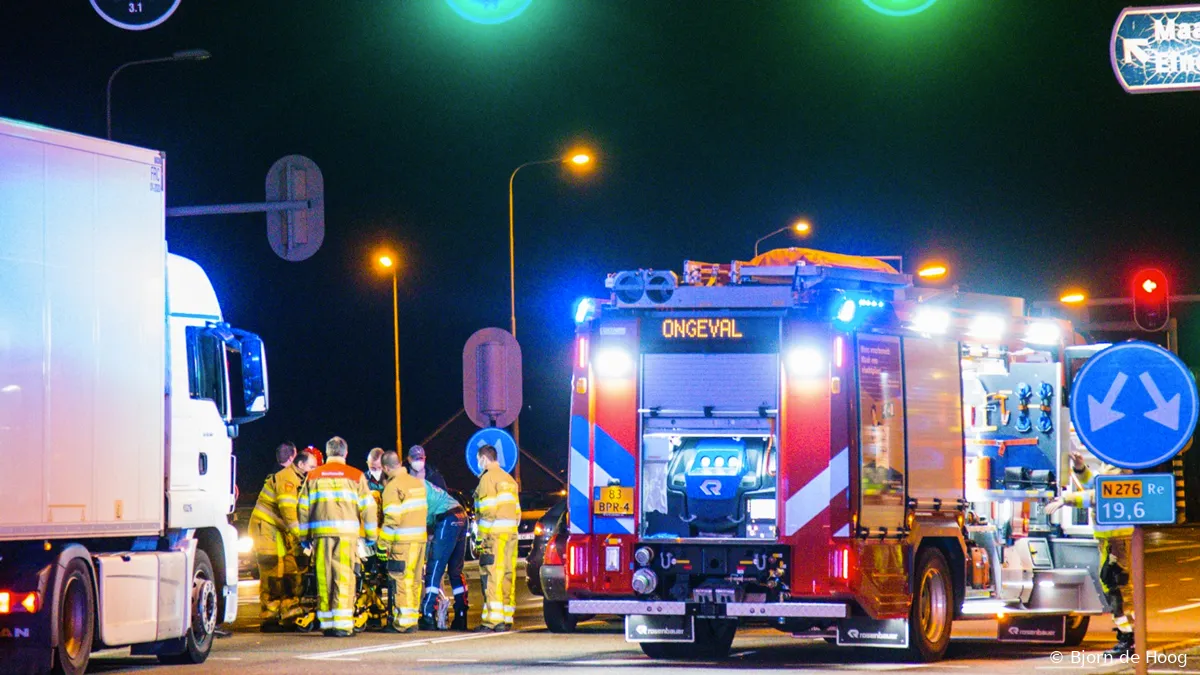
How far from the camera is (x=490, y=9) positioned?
11.5 meters

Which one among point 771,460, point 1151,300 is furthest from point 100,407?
point 1151,300

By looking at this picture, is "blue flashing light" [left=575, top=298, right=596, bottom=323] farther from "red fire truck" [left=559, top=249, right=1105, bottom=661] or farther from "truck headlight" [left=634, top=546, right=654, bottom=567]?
"truck headlight" [left=634, top=546, right=654, bottom=567]

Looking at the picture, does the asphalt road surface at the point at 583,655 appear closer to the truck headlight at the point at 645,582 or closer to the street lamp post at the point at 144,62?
the truck headlight at the point at 645,582

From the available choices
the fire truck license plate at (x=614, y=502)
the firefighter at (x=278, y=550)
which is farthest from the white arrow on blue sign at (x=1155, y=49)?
the firefighter at (x=278, y=550)

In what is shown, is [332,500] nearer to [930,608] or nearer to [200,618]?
[200,618]

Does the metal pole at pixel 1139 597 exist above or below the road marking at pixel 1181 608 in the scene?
above

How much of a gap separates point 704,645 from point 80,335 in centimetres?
577

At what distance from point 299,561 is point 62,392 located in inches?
232

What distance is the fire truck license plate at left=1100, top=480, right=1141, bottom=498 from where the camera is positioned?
8.45 m

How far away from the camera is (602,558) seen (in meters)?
13.6

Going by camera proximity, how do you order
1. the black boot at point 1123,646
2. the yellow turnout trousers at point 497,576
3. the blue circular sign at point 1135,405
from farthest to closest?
the yellow turnout trousers at point 497,576
the black boot at point 1123,646
the blue circular sign at point 1135,405

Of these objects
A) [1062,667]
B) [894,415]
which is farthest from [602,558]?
[1062,667]

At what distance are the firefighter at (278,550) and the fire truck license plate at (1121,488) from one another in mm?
10451

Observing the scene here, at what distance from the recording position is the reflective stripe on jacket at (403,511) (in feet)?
56.8
